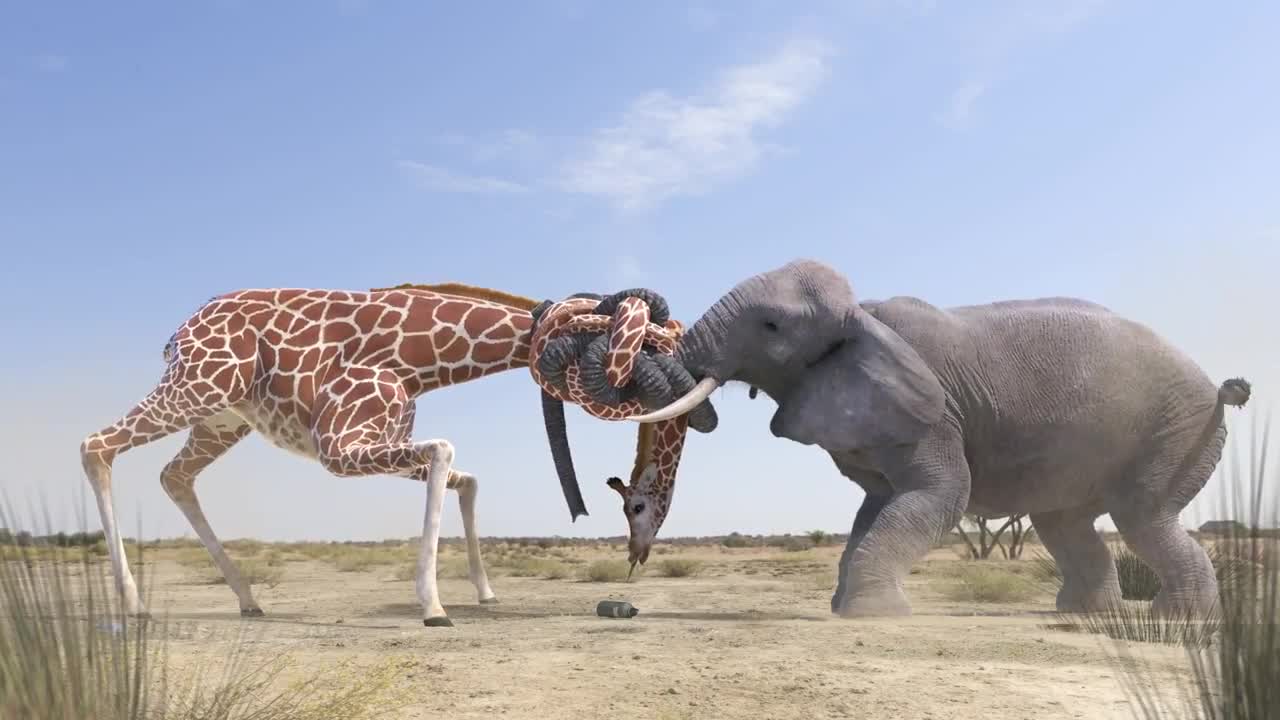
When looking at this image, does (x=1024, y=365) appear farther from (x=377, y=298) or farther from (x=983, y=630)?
(x=377, y=298)

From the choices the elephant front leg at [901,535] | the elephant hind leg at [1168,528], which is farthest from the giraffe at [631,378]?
the elephant hind leg at [1168,528]

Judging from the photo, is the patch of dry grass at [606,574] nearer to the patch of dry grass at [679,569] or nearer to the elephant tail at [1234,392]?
the patch of dry grass at [679,569]

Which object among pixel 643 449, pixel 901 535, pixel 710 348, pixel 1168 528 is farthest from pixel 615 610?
pixel 1168 528

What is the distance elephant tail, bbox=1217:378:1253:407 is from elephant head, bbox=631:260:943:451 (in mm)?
2462

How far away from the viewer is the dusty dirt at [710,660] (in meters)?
4.68

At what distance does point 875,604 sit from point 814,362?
1.83 metres

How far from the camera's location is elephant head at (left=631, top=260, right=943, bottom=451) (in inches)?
306

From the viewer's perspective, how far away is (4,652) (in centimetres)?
352

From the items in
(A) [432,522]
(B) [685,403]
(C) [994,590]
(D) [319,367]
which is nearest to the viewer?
(A) [432,522]

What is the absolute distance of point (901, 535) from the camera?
7586mm

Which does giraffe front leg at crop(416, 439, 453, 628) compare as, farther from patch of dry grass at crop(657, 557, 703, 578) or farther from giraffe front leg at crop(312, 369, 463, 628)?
patch of dry grass at crop(657, 557, 703, 578)

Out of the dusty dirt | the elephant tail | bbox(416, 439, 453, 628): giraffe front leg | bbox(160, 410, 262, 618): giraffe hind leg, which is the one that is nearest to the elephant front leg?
the dusty dirt

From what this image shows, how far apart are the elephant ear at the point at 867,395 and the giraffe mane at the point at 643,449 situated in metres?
1.18

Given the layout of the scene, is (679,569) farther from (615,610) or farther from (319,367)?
(319,367)
